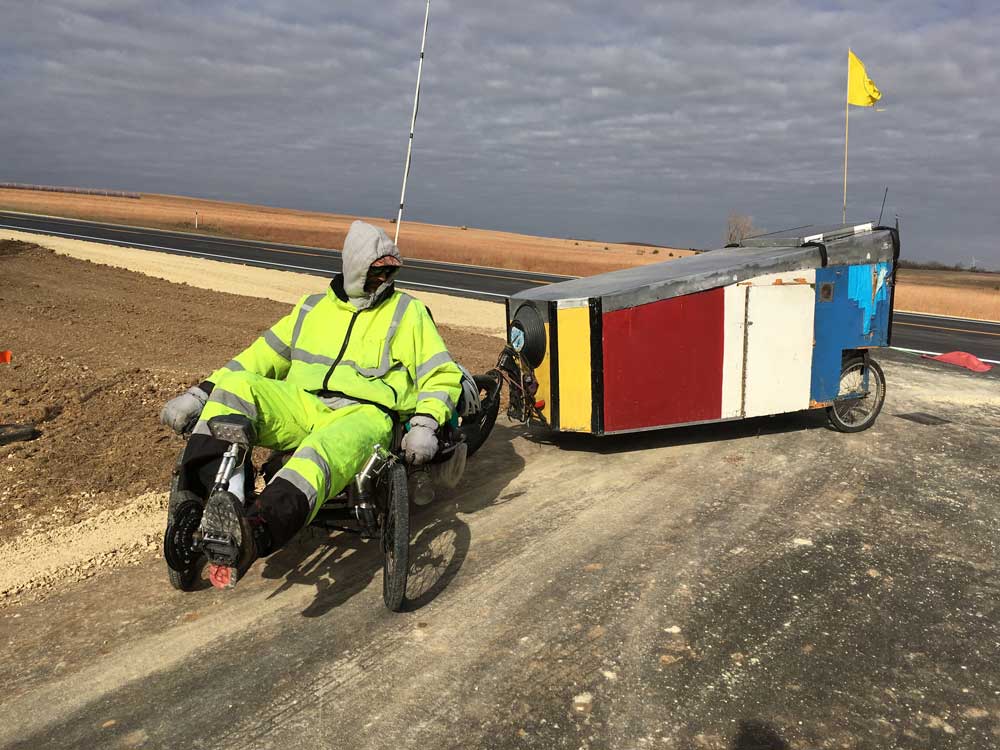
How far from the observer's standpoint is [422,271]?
3019 cm

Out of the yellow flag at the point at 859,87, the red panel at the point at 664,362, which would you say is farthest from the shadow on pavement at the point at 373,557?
the yellow flag at the point at 859,87

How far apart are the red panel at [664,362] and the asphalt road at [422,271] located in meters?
10.6

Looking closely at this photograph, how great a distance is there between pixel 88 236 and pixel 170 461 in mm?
31460

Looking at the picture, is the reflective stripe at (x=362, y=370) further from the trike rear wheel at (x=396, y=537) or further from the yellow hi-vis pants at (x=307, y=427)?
the trike rear wheel at (x=396, y=537)

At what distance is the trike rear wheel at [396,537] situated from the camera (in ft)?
11.9

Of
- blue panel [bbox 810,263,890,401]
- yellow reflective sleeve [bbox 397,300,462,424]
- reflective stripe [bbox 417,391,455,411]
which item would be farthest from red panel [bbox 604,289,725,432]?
reflective stripe [bbox 417,391,455,411]

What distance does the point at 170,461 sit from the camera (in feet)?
19.3

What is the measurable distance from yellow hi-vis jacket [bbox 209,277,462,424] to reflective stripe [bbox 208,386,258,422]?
1.27 feet

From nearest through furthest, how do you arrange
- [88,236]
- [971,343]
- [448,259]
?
1. [971,343]
2. [88,236]
3. [448,259]

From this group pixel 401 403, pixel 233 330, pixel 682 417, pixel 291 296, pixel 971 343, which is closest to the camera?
pixel 401 403

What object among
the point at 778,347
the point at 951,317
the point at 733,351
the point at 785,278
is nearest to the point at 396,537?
the point at 733,351

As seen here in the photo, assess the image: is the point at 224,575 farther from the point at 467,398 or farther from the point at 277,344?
the point at 467,398

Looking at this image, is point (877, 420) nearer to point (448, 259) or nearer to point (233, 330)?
point (233, 330)

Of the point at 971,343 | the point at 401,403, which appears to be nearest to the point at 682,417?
the point at 401,403
